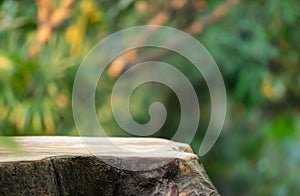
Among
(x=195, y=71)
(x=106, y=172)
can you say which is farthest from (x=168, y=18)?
(x=106, y=172)

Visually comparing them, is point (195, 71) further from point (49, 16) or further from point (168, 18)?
A: point (49, 16)

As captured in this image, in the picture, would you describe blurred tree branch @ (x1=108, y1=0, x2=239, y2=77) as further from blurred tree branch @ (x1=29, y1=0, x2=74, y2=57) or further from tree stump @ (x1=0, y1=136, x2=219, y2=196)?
tree stump @ (x1=0, y1=136, x2=219, y2=196)

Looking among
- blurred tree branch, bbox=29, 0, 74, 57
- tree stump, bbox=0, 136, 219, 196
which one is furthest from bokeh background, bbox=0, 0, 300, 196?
tree stump, bbox=0, 136, 219, 196

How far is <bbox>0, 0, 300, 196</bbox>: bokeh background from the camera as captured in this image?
6.32ft

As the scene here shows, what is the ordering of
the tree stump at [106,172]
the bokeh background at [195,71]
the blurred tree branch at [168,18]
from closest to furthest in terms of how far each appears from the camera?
1. the tree stump at [106,172]
2. the bokeh background at [195,71]
3. the blurred tree branch at [168,18]

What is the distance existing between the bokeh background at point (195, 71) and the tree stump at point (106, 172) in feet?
3.14

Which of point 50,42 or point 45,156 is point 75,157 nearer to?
point 45,156

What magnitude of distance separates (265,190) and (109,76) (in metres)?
1.12

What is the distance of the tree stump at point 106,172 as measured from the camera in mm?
768

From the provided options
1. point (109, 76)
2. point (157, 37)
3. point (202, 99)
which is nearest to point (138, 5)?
point (157, 37)

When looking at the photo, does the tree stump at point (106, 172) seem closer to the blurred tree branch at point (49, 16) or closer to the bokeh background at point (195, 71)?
the bokeh background at point (195, 71)

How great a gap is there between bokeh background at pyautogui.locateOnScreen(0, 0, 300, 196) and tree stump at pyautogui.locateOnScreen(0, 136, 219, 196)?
0.96 meters

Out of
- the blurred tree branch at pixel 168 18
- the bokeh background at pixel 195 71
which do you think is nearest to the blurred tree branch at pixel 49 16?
the bokeh background at pixel 195 71

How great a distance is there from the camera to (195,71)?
2.60m
